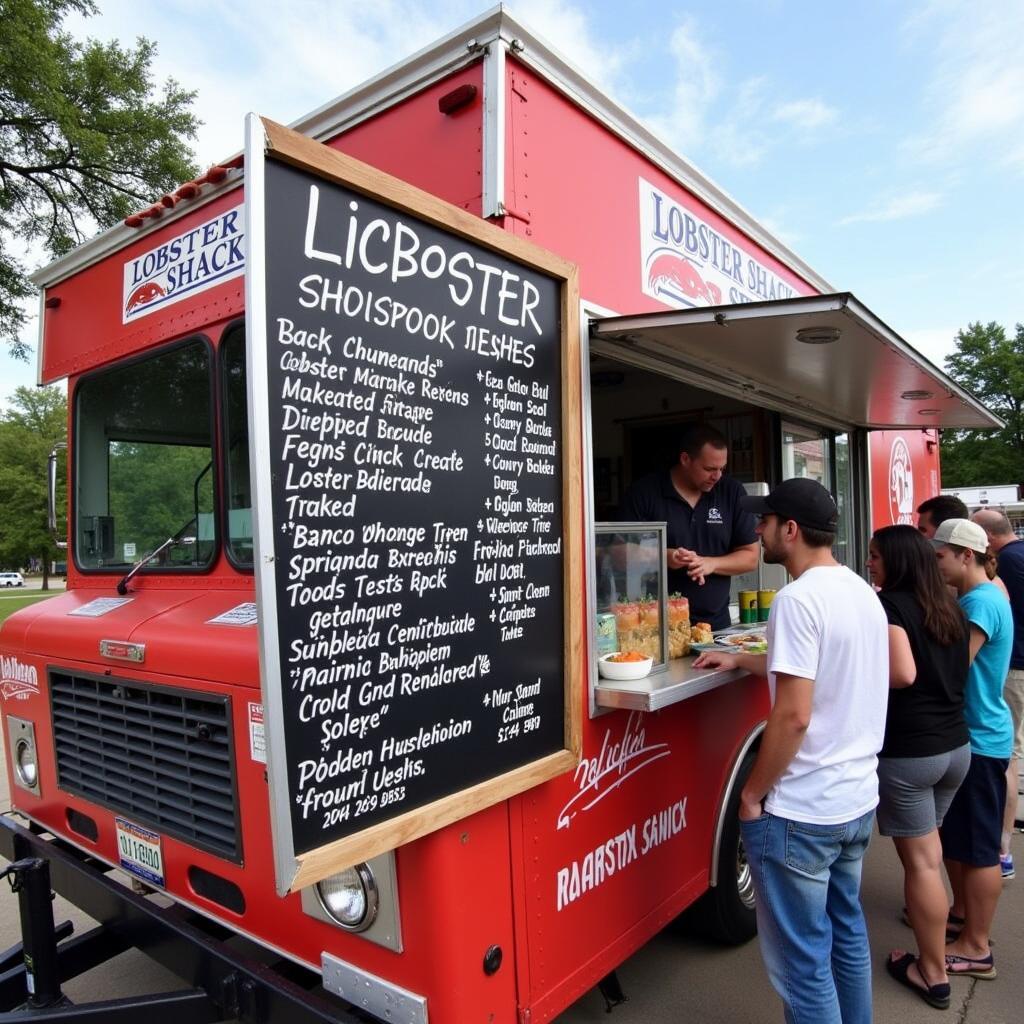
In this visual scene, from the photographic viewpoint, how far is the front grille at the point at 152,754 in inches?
84.1

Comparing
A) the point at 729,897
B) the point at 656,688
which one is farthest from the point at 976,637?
the point at 656,688

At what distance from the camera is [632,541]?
2.68 metres

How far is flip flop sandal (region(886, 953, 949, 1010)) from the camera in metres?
2.82

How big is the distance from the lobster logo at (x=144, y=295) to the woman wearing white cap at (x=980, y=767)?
311 centimetres

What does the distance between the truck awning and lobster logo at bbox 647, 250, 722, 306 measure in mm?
209

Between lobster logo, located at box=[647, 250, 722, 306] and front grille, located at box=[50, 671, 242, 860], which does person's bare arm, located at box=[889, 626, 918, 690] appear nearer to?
lobster logo, located at box=[647, 250, 722, 306]

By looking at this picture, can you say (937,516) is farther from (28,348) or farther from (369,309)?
(28,348)

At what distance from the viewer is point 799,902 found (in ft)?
7.05

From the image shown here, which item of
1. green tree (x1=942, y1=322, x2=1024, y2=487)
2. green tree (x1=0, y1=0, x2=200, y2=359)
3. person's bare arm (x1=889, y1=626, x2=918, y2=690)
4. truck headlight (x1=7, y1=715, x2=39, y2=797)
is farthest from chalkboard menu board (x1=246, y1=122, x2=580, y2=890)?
green tree (x1=942, y1=322, x2=1024, y2=487)

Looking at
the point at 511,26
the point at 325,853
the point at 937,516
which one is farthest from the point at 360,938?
the point at 937,516

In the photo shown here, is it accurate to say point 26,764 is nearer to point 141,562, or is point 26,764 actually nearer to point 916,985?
point 141,562

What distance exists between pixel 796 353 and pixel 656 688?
1.59 meters

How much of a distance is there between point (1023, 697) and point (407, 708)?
11.8 ft

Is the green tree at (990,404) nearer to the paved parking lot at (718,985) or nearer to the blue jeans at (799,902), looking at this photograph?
the paved parking lot at (718,985)
